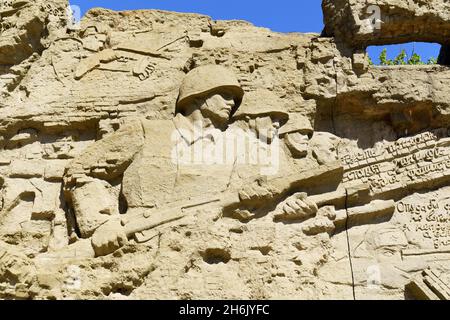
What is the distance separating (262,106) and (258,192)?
80 centimetres

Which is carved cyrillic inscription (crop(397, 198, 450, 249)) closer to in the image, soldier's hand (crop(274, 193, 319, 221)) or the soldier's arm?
soldier's hand (crop(274, 193, 319, 221))

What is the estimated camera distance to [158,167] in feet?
18.3

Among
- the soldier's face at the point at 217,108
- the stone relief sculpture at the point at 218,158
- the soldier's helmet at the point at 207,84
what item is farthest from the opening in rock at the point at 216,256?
the soldier's helmet at the point at 207,84

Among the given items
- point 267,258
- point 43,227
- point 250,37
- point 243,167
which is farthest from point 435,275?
point 43,227

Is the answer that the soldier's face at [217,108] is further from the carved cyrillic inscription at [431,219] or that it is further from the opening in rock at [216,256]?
the carved cyrillic inscription at [431,219]

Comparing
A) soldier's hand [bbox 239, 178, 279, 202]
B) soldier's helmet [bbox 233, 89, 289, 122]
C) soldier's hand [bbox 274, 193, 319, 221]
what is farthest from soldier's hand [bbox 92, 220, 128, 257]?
soldier's helmet [bbox 233, 89, 289, 122]

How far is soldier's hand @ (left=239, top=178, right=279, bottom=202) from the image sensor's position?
5383mm

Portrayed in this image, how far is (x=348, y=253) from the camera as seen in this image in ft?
18.1

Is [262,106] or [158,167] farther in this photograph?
[262,106]

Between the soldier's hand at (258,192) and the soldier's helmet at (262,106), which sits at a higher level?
the soldier's helmet at (262,106)

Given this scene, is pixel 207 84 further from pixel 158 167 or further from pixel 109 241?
pixel 109 241

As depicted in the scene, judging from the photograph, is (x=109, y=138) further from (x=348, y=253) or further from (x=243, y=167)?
(x=348, y=253)

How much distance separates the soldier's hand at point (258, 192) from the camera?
5.38 m

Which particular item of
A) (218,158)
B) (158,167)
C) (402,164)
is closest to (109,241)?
(158,167)
